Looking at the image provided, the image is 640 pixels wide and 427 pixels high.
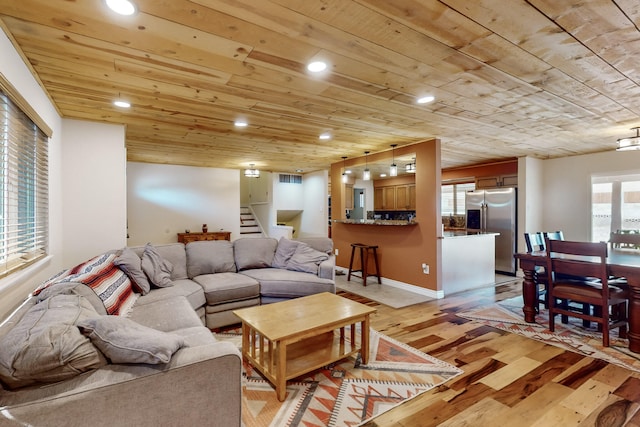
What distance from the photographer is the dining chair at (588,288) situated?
280cm

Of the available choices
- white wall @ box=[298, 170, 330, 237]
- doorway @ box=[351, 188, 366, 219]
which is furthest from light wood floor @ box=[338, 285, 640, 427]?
doorway @ box=[351, 188, 366, 219]

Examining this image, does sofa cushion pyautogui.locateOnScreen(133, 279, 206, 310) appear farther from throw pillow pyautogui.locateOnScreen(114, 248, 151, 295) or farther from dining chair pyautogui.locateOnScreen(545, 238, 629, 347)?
dining chair pyautogui.locateOnScreen(545, 238, 629, 347)

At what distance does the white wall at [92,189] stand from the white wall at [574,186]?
7.26m

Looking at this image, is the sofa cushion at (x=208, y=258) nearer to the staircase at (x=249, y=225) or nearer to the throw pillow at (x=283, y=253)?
the throw pillow at (x=283, y=253)

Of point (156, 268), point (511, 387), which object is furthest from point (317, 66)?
point (511, 387)

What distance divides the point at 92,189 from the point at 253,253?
1.97m

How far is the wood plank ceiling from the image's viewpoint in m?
1.60

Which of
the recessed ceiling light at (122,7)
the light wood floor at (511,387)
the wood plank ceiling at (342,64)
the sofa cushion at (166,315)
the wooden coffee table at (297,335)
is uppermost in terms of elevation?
the wood plank ceiling at (342,64)

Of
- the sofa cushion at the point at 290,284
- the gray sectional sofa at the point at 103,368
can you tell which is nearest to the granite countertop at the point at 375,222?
the sofa cushion at the point at 290,284

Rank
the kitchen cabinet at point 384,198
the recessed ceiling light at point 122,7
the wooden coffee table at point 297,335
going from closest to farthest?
1. the recessed ceiling light at point 122,7
2. the wooden coffee table at point 297,335
3. the kitchen cabinet at point 384,198

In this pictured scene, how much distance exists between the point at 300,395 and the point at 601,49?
3.01 meters

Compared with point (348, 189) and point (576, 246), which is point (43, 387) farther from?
point (348, 189)

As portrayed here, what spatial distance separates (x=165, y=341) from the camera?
1316 millimetres

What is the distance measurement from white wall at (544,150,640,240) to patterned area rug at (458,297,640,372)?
272 centimetres
